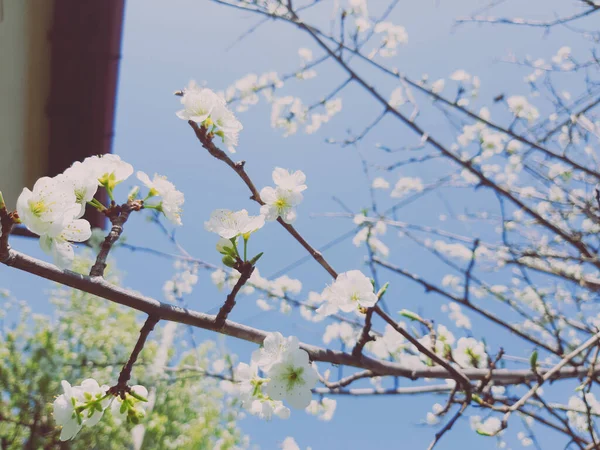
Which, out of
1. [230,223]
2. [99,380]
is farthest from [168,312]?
[99,380]

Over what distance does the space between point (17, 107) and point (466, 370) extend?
428 centimetres

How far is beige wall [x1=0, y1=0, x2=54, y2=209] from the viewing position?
3.58m

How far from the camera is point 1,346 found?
22.9 feet

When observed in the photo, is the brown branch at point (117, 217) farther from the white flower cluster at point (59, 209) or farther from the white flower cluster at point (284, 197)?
the white flower cluster at point (284, 197)

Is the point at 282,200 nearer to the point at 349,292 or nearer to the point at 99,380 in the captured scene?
the point at 349,292

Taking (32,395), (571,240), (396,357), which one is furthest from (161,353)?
(571,240)

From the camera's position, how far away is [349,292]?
133 cm

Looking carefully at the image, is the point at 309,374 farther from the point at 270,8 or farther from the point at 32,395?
the point at 32,395

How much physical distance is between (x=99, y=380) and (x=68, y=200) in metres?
6.79

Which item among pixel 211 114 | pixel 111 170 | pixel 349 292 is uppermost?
pixel 211 114

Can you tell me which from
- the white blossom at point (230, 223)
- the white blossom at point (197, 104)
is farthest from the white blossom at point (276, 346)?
the white blossom at point (197, 104)

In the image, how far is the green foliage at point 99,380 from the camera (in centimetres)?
591

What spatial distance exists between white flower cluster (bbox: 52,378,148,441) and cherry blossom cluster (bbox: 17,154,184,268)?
0.39 m

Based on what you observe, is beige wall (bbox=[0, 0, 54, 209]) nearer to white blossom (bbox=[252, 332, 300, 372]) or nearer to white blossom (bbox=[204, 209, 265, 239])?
white blossom (bbox=[204, 209, 265, 239])
